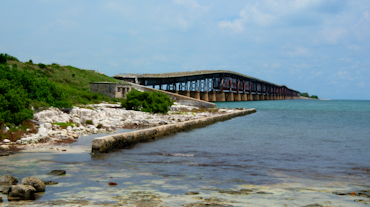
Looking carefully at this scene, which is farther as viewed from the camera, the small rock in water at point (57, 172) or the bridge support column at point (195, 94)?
the bridge support column at point (195, 94)

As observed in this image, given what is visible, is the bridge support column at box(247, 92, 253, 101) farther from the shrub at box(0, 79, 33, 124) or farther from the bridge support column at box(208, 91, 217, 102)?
the shrub at box(0, 79, 33, 124)

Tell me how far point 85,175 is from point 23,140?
6.49 metres

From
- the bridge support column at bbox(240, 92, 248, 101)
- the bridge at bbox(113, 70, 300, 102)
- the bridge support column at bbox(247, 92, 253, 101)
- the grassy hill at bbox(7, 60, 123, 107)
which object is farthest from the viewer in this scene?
the bridge support column at bbox(247, 92, 253, 101)

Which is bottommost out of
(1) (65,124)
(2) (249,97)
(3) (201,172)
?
(3) (201,172)

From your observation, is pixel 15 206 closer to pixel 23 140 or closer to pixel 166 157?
pixel 166 157

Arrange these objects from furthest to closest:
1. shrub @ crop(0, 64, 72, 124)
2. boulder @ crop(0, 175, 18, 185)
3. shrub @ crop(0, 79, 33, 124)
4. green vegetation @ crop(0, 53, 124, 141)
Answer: shrub @ crop(0, 64, 72, 124) < green vegetation @ crop(0, 53, 124, 141) < shrub @ crop(0, 79, 33, 124) < boulder @ crop(0, 175, 18, 185)

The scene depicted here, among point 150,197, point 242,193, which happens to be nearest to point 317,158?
point 242,193

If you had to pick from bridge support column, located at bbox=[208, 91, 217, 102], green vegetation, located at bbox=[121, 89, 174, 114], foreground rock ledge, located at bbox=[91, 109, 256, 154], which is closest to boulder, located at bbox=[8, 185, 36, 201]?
foreground rock ledge, located at bbox=[91, 109, 256, 154]

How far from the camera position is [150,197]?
7590 mm

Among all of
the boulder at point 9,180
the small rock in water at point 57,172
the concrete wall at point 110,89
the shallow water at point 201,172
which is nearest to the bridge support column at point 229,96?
the concrete wall at point 110,89

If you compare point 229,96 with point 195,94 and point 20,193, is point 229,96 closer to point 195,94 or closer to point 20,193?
point 195,94

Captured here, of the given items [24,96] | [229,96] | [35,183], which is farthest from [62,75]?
[229,96]

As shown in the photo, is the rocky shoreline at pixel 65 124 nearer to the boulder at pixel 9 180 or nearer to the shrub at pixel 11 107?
the shrub at pixel 11 107

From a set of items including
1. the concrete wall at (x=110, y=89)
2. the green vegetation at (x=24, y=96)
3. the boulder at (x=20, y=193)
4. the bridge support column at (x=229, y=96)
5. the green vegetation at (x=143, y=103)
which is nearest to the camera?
the boulder at (x=20, y=193)
